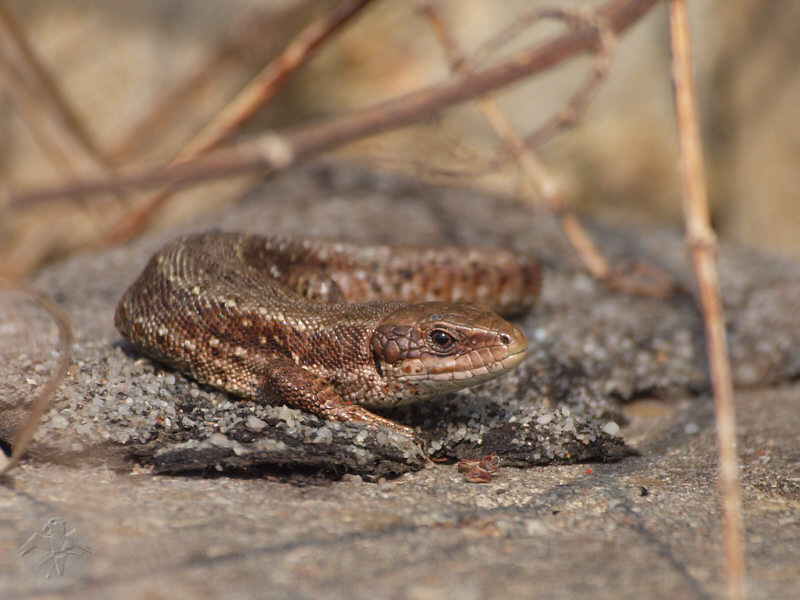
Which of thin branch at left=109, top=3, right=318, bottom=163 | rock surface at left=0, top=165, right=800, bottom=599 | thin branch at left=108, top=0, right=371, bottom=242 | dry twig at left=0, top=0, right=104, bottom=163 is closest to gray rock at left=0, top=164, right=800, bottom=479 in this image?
rock surface at left=0, top=165, right=800, bottom=599

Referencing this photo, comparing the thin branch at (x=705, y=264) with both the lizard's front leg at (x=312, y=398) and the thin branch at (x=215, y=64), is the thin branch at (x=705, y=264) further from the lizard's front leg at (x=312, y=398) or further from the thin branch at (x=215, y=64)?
the thin branch at (x=215, y=64)

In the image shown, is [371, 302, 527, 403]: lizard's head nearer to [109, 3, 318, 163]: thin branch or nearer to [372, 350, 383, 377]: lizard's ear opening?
[372, 350, 383, 377]: lizard's ear opening

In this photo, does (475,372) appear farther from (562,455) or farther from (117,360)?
(117,360)

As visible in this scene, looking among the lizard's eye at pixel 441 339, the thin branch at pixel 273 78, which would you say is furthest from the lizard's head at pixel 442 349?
the thin branch at pixel 273 78

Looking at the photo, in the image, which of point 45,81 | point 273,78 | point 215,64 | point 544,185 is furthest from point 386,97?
point 45,81

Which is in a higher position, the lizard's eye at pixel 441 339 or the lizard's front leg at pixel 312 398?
the lizard's eye at pixel 441 339

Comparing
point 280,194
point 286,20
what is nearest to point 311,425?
point 280,194

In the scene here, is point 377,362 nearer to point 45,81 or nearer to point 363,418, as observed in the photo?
point 363,418
